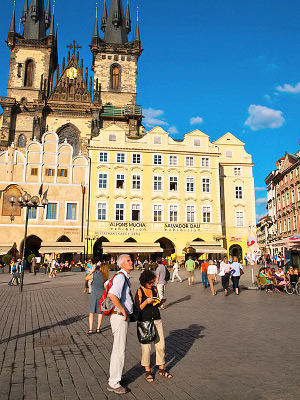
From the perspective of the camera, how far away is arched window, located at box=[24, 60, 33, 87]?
55.2m

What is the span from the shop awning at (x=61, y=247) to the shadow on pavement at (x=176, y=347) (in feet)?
91.1

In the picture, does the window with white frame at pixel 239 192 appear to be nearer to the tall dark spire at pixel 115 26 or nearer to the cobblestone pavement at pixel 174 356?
the cobblestone pavement at pixel 174 356

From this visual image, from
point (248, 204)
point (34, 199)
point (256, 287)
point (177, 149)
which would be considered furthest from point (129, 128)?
point (256, 287)

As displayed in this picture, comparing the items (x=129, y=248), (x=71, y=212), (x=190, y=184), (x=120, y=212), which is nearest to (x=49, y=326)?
(x=129, y=248)

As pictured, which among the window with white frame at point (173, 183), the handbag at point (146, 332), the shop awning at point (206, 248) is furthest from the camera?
the window with white frame at point (173, 183)

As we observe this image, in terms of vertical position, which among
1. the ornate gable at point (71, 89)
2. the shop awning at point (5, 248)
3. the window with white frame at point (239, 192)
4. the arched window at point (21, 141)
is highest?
the ornate gable at point (71, 89)

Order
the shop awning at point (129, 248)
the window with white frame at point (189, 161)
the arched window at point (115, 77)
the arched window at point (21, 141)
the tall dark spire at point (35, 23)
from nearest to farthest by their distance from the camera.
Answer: the shop awning at point (129, 248) < the window with white frame at point (189, 161) < the arched window at point (21, 141) < the arched window at point (115, 77) < the tall dark spire at point (35, 23)

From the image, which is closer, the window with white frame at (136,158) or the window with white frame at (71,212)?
the window with white frame at (71,212)

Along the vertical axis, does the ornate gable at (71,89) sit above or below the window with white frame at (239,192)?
above

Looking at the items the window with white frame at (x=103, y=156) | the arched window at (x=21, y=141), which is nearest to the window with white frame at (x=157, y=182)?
the window with white frame at (x=103, y=156)

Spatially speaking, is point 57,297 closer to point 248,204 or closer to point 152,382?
point 152,382

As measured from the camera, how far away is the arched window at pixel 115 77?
5675cm

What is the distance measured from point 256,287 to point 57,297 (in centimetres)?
994

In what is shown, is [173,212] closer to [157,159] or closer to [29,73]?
[157,159]
